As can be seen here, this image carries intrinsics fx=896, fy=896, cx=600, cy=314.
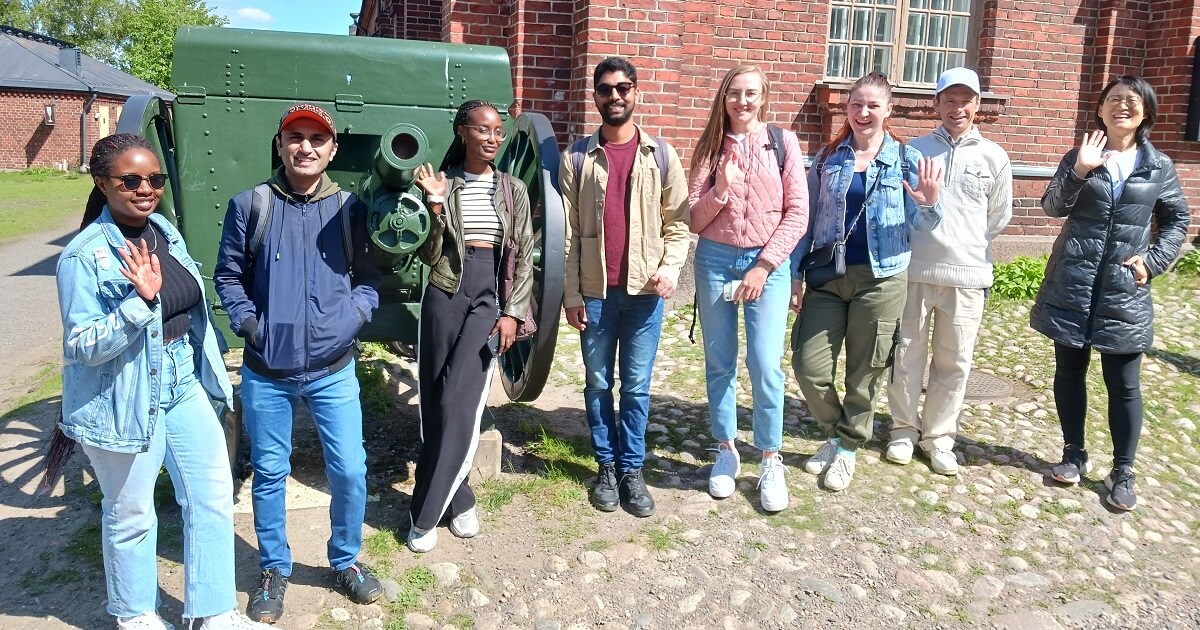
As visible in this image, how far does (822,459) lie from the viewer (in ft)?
13.3

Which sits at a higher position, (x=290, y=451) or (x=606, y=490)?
(x=290, y=451)

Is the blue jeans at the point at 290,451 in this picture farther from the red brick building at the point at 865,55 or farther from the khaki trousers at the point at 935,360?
the red brick building at the point at 865,55

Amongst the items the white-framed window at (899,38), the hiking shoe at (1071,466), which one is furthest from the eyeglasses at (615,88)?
the white-framed window at (899,38)

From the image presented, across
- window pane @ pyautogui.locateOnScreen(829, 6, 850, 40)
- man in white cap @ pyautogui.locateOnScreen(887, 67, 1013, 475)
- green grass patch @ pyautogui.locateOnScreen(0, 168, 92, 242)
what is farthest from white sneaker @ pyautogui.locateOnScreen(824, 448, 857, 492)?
green grass patch @ pyautogui.locateOnScreen(0, 168, 92, 242)

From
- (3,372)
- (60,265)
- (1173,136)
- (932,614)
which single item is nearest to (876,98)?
(932,614)

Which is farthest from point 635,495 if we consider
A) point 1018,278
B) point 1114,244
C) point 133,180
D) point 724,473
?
point 1018,278

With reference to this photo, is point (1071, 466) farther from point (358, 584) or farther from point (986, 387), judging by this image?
point (358, 584)

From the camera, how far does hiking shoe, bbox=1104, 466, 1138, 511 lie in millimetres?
3799

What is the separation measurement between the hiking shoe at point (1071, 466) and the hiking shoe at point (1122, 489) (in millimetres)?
131

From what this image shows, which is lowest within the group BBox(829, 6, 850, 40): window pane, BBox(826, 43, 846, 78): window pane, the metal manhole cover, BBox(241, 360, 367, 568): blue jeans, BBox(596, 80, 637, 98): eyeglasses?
the metal manhole cover

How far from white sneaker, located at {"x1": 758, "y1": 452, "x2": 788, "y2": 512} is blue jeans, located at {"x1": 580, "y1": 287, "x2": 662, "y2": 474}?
52 cm

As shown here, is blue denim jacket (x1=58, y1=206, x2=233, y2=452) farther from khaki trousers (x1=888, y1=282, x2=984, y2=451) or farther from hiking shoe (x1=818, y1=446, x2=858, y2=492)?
khaki trousers (x1=888, y1=282, x2=984, y2=451)

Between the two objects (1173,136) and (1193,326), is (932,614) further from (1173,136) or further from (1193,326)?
(1173,136)

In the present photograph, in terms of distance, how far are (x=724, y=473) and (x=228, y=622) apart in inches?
78.9
